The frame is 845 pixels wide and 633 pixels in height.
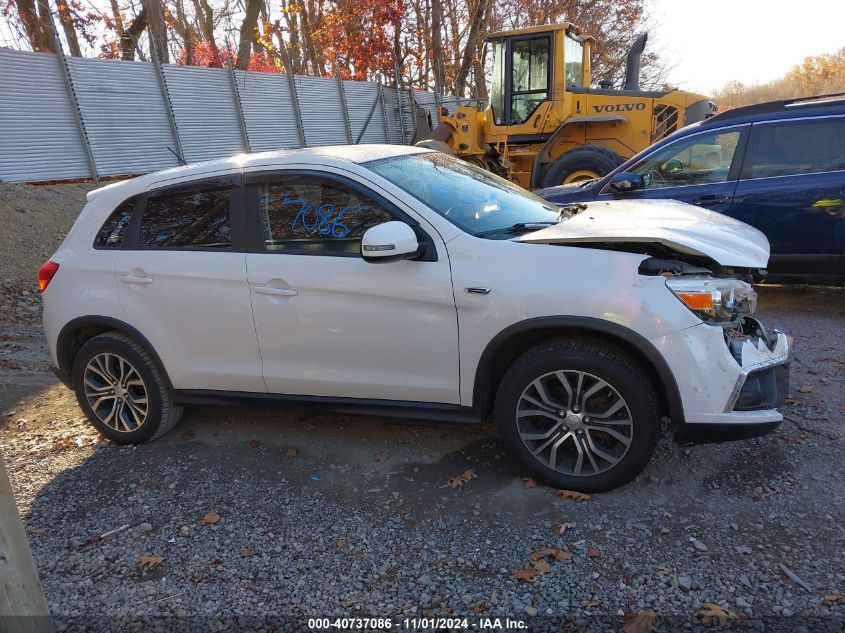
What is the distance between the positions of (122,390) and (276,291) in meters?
1.45

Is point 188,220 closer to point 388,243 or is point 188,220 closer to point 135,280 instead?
point 135,280

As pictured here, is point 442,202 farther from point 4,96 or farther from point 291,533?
point 4,96

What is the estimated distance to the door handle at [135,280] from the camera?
12.5ft

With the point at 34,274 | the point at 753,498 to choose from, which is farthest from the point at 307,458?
the point at 34,274

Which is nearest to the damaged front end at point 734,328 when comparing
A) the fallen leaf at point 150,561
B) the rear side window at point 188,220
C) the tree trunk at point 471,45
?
the rear side window at point 188,220

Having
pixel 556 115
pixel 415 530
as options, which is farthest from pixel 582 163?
pixel 415 530

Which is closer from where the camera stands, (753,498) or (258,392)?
(753,498)

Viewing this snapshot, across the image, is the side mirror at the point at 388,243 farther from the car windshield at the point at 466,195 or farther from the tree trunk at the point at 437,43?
the tree trunk at the point at 437,43

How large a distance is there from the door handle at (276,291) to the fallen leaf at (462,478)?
136 cm

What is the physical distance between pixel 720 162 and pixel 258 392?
4684 millimetres

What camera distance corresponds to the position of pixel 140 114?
1373 cm

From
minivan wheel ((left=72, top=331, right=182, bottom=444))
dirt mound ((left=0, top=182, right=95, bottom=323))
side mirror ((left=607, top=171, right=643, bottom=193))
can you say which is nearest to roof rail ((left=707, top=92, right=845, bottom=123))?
side mirror ((left=607, top=171, right=643, bottom=193))

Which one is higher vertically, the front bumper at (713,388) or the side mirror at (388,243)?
the side mirror at (388,243)

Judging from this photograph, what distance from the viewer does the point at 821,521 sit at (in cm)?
276
